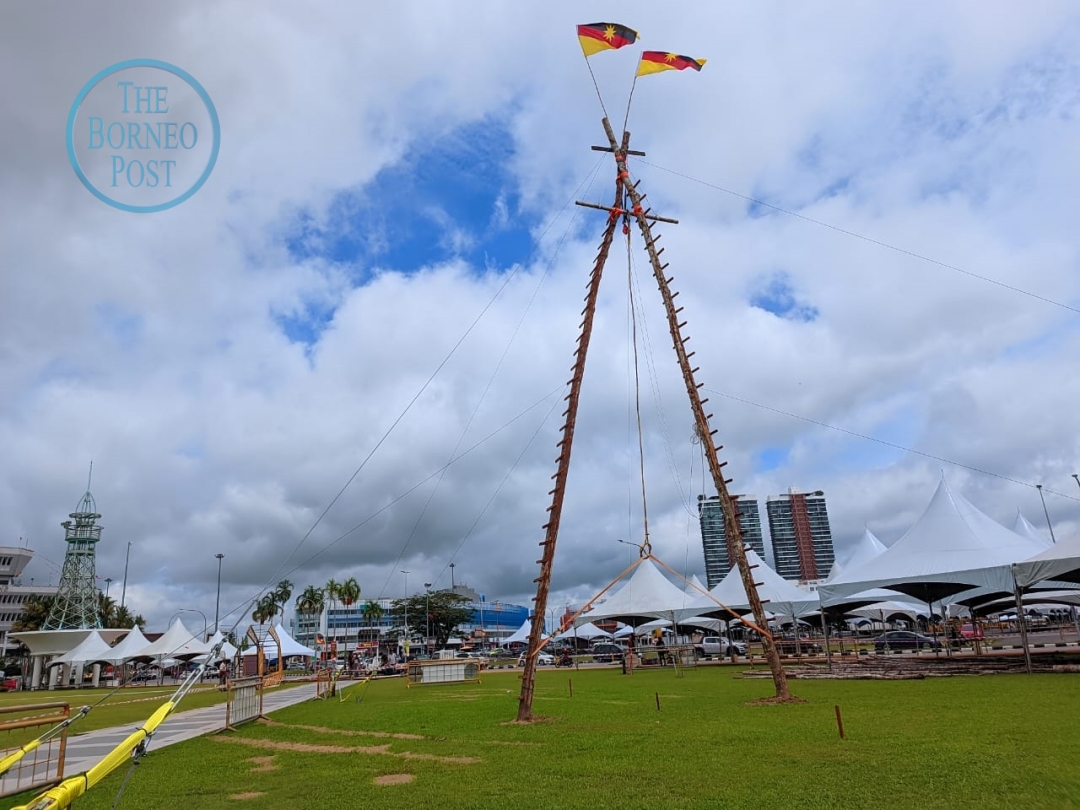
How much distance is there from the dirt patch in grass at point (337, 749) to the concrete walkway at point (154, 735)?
66.8 inches

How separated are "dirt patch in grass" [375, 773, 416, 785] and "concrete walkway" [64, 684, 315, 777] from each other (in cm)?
551

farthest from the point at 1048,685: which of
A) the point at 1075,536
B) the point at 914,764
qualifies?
the point at 914,764

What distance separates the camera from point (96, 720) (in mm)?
23156

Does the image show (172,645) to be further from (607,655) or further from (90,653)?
(607,655)

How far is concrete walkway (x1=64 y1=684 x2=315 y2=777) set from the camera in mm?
12995

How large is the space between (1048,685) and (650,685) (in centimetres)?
1244

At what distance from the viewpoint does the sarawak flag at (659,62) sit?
18328 mm

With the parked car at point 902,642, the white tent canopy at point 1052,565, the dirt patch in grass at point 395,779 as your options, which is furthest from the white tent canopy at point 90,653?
the white tent canopy at point 1052,565

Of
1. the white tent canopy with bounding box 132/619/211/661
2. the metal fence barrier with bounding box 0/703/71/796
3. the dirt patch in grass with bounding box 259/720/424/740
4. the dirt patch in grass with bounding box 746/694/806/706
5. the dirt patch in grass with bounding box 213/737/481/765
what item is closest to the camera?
the metal fence barrier with bounding box 0/703/71/796

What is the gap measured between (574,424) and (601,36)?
31.7 ft

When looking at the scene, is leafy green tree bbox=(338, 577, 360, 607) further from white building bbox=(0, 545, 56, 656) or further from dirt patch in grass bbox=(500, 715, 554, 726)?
dirt patch in grass bbox=(500, 715, 554, 726)

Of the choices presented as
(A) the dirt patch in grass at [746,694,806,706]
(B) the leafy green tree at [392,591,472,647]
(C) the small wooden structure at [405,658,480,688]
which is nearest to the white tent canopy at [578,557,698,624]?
(C) the small wooden structure at [405,658,480,688]

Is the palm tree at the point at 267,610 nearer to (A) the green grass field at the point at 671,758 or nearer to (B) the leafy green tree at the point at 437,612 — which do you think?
(B) the leafy green tree at the point at 437,612

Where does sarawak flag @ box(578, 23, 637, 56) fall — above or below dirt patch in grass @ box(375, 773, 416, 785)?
above
